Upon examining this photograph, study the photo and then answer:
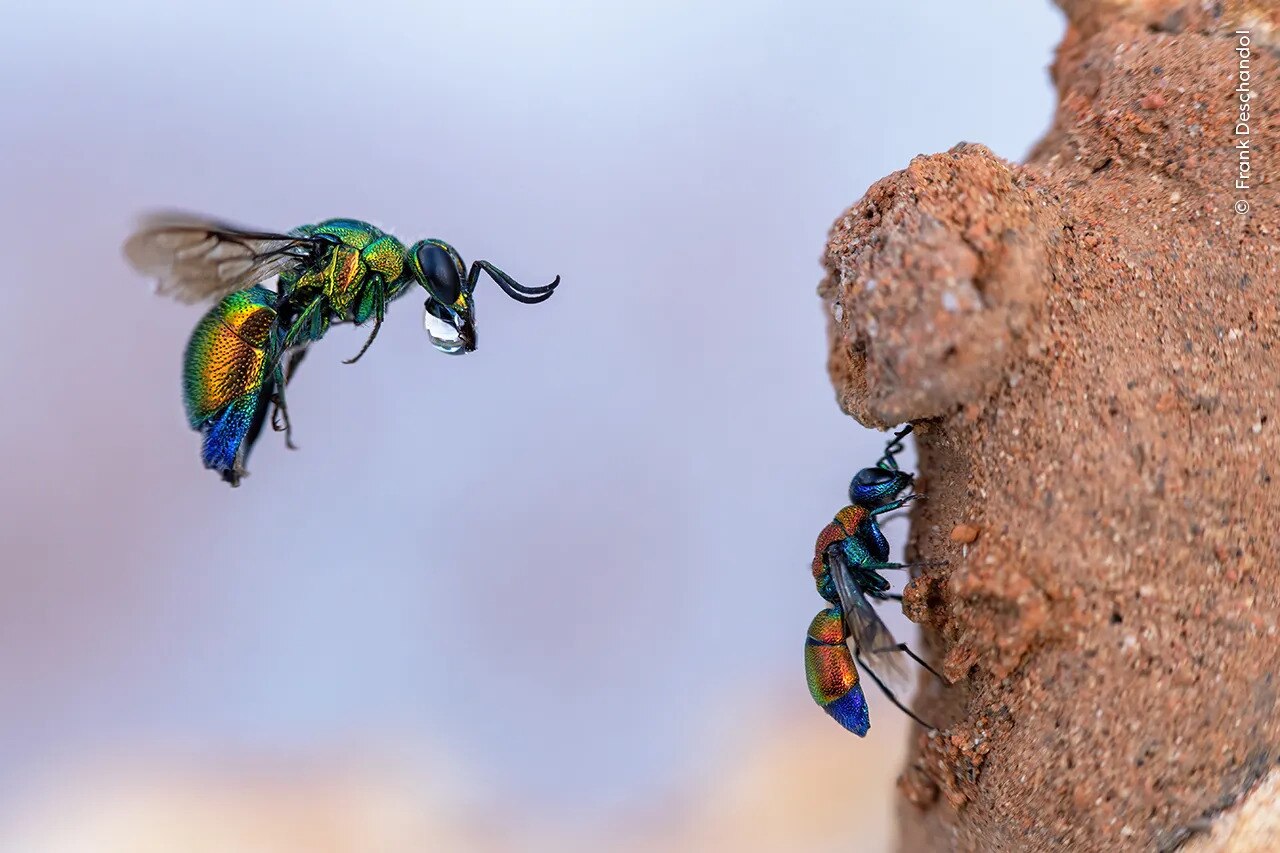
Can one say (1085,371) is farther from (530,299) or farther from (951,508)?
(530,299)

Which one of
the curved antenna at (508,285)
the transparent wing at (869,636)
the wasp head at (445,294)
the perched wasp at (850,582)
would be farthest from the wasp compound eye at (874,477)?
the wasp head at (445,294)

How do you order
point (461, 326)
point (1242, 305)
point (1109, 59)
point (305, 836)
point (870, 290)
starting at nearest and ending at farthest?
point (870, 290), point (1242, 305), point (1109, 59), point (461, 326), point (305, 836)

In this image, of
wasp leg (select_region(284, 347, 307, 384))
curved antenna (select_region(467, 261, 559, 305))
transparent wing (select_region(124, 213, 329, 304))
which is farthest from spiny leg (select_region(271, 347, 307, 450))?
curved antenna (select_region(467, 261, 559, 305))

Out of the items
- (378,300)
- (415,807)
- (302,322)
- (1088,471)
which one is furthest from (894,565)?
(415,807)

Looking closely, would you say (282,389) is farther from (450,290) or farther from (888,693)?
(888,693)

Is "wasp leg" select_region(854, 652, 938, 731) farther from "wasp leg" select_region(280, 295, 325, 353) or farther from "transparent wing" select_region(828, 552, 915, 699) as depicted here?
"wasp leg" select_region(280, 295, 325, 353)

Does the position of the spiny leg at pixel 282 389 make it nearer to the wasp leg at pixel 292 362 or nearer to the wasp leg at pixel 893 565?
the wasp leg at pixel 292 362

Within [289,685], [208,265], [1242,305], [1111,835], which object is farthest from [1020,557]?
[289,685]
